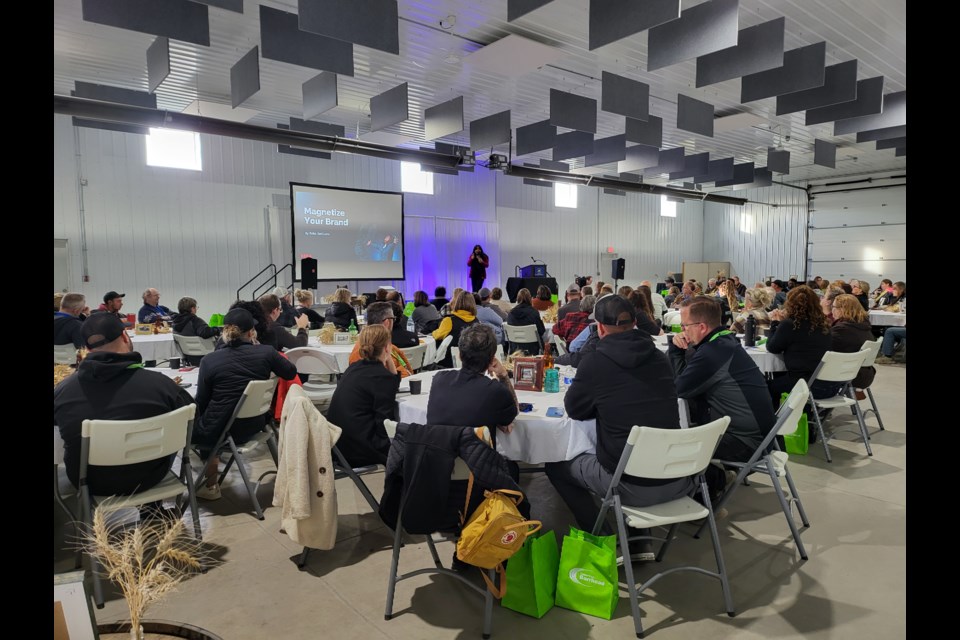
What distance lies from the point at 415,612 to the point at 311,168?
41.8 ft

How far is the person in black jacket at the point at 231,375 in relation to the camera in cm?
380

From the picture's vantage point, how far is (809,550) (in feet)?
11.1

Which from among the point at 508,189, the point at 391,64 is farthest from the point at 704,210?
the point at 391,64

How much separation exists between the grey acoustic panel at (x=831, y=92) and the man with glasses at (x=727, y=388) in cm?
547

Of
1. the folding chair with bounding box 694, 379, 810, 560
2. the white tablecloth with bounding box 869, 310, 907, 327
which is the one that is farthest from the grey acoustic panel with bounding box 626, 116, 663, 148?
the folding chair with bounding box 694, 379, 810, 560

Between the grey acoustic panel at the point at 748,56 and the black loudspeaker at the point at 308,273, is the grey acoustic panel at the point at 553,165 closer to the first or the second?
the black loudspeaker at the point at 308,273

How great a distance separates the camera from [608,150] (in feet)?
38.4

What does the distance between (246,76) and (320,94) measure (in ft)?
3.28

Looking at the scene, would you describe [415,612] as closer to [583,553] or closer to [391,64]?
[583,553]

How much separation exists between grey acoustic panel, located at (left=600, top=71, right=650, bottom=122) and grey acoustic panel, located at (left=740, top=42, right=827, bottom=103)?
1.30 metres

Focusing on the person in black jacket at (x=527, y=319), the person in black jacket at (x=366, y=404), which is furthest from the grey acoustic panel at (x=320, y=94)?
the person in black jacket at (x=366, y=404)

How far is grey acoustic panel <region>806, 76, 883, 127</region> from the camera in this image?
7996 millimetres

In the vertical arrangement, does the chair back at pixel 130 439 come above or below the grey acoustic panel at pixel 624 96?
below

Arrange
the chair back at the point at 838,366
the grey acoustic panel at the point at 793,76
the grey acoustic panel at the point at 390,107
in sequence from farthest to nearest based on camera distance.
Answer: the grey acoustic panel at the point at 390,107 → the grey acoustic panel at the point at 793,76 → the chair back at the point at 838,366
